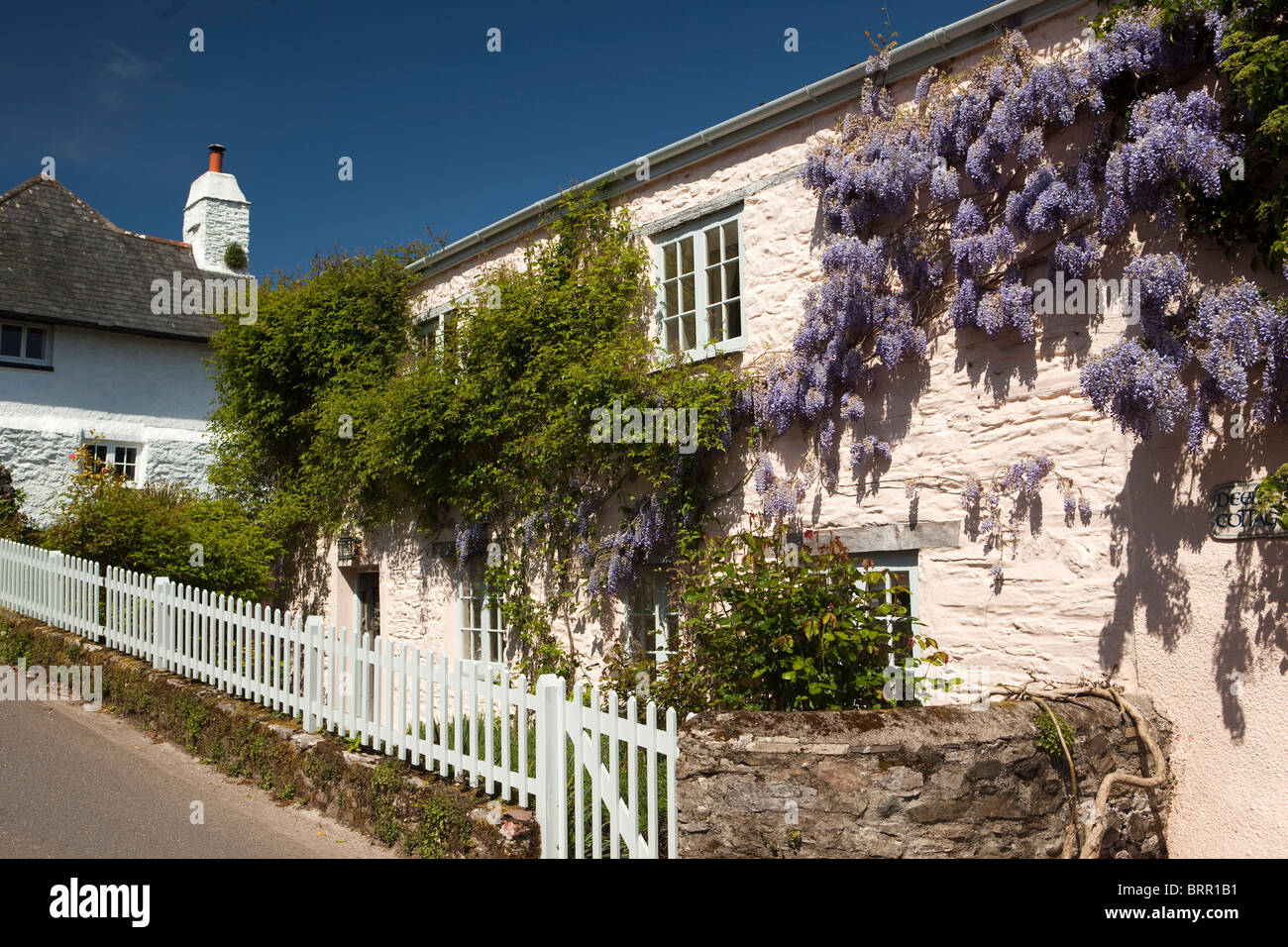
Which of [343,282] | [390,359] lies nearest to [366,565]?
[390,359]

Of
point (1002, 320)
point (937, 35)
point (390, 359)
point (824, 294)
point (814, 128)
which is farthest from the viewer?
point (390, 359)

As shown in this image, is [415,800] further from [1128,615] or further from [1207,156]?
[1207,156]

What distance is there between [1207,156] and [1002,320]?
4.96ft

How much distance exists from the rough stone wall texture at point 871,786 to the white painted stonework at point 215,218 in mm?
19334

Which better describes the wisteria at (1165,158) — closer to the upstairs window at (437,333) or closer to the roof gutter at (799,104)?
the roof gutter at (799,104)

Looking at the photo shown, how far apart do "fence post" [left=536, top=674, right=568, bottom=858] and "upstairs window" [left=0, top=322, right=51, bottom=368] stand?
52.8ft

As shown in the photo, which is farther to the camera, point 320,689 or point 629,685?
point 629,685

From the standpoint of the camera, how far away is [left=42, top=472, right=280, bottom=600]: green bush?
12336 mm

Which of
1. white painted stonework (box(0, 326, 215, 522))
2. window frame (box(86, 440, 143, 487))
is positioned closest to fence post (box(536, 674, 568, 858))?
white painted stonework (box(0, 326, 215, 522))

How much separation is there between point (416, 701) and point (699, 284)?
4.52 meters

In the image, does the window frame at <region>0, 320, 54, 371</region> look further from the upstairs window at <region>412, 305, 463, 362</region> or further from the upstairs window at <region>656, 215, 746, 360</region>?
the upstairs window at <region>656, 215, 746, 360</region>

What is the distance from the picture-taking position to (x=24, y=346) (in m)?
17.9

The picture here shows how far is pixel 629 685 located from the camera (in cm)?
866

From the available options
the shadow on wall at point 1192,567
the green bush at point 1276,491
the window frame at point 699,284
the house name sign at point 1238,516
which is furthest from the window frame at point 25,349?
the green bush at point 1276,491
